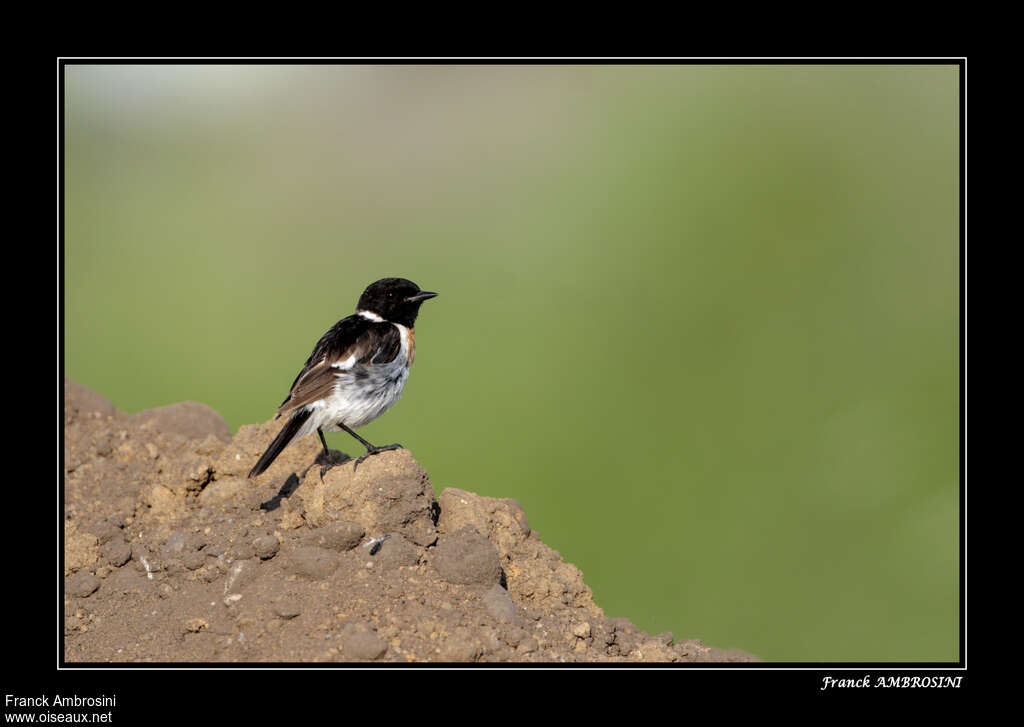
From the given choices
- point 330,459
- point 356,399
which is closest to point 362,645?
point 356,399

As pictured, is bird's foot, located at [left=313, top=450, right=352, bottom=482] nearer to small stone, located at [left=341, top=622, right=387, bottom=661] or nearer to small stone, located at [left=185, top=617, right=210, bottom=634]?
small stone, located at [left=185, top=617, right=210, bottom=634]

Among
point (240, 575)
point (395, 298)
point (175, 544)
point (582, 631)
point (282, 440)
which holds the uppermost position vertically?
point (395, 298)

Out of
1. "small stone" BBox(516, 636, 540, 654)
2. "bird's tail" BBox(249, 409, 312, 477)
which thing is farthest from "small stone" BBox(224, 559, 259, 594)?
"small stone" BBox(516, 636, 540, 654)

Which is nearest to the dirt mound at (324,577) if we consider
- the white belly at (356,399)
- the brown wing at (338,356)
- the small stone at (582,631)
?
the small stone at (582,631)

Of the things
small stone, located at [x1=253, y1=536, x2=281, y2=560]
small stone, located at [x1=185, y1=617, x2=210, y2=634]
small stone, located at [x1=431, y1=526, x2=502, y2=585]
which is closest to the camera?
small stone, located at [x1=185, y1=617, x2=210, y2=634]

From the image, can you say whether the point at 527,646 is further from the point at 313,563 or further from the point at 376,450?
Result: the point at 376,450
